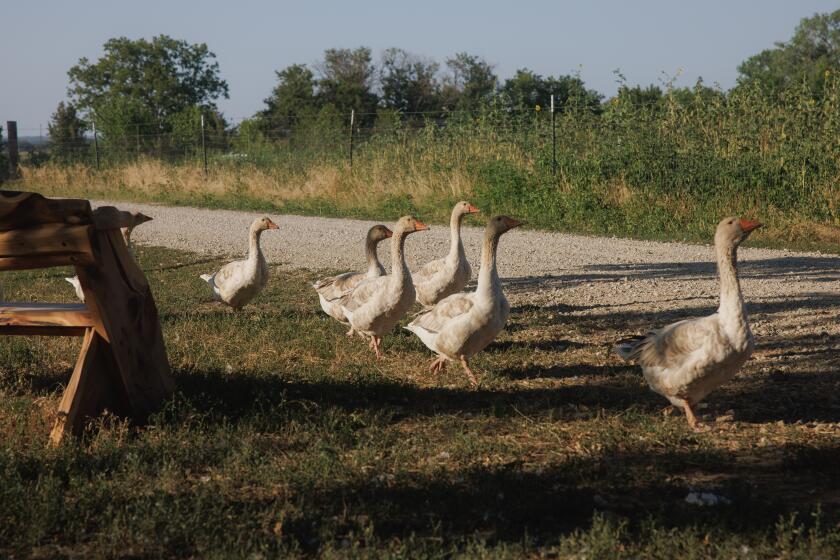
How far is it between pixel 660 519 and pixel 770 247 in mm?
11477

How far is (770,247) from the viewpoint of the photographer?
14.4m

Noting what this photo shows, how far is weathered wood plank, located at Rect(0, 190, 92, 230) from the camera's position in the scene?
4988mm

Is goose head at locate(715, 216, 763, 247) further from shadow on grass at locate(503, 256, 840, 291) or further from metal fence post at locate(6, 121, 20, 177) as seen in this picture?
metal fence post at locate(6, 121, 20, 177)

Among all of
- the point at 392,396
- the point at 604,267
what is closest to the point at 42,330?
the point at 392,396

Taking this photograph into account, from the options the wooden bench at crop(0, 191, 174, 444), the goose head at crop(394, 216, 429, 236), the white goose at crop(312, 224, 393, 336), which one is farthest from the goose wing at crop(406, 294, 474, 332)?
the wooden bench at crop(0, 191, 174, 444)

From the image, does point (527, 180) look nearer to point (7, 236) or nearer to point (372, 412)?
point (372, 412)

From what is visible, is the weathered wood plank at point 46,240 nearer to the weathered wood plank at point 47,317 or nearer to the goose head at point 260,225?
the weathered wood plank at point 47,317

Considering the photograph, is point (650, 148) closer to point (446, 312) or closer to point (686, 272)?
point (686, 272)

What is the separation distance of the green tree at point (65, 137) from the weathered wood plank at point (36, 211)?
33826 millimetres

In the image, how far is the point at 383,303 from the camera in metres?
7.71

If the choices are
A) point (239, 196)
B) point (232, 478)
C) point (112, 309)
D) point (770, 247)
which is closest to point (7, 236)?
point (112, 309)

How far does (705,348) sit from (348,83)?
2151 inches

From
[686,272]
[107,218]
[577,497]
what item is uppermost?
[107,218]

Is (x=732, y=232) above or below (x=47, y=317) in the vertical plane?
above
